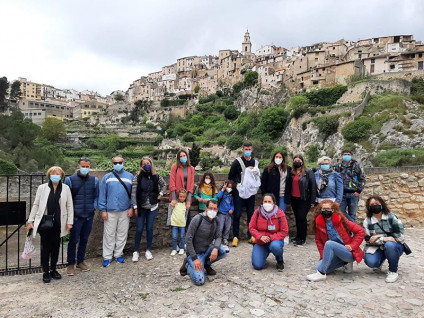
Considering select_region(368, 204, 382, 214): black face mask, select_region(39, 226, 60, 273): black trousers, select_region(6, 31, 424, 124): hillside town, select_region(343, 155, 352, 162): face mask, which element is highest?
select_region(6, 31, 424, 124): hillside town

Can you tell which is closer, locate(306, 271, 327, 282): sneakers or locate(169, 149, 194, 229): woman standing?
locate(306, 271, 327, 282): sneakers

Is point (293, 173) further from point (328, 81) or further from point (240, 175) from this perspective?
point (328, 81)

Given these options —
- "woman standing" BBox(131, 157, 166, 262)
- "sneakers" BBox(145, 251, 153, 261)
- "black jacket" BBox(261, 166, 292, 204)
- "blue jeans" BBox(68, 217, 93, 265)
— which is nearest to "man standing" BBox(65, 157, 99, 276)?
"blue jeans" BBox(68, 217, 93, 265)

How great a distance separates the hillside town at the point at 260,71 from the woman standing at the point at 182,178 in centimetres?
5030

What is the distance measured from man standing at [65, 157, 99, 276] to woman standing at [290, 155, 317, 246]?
3.80m

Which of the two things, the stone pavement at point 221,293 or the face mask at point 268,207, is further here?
the face mask at point 268,207

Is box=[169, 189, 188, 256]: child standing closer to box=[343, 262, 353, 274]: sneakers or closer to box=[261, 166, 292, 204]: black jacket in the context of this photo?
box=[261, 166, 292, 204]: black jacket

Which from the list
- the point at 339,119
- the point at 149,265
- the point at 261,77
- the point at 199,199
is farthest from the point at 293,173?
the point at 261,77

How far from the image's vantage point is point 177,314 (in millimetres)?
3658

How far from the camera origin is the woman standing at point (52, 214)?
482 centimetres

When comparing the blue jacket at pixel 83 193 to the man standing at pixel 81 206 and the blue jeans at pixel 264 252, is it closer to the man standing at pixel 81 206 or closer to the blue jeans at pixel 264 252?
the man standing at pixel 81 206

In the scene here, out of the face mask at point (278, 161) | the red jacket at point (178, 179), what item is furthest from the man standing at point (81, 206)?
the face mask at point (278, 161)

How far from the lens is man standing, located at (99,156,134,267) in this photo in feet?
18.2

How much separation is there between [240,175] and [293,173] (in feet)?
3.54
